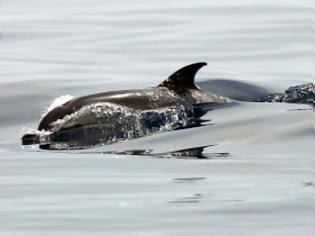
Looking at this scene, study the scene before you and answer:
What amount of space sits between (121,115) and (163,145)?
1106 mm

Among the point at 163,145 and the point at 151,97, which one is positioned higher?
the point at 151,97

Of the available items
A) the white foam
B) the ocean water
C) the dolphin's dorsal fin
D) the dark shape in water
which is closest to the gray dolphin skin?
the dolphin's dorsal fin

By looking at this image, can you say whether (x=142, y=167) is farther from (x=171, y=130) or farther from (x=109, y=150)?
(x=171, y=130)

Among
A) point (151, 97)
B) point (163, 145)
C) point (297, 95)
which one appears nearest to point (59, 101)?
point (151, 97)

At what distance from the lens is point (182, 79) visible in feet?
46.8

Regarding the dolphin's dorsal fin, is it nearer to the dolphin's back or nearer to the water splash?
the dolphin's back

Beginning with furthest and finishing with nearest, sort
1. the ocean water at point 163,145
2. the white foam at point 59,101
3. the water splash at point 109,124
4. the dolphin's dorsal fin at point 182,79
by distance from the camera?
the white foam at point 59,101 → the dolphin's dorsal fin at point 182,79 → the water splash at point 109,124 → the ocean water at point 163,145

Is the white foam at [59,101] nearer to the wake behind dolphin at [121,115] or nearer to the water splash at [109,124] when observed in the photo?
the wake behind dolphin at [121,115]

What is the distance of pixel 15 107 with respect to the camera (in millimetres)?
16250

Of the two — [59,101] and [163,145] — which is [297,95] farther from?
[163,145]

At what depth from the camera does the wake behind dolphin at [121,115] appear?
537 inches

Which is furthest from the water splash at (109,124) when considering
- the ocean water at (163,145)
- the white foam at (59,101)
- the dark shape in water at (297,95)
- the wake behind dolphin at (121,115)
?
the dark shape in water at (297,95)
